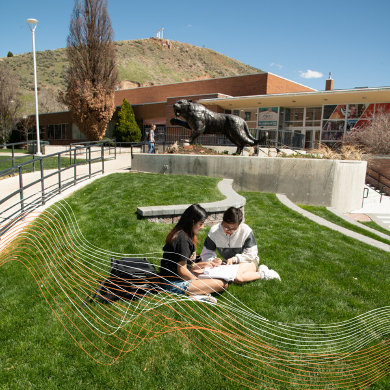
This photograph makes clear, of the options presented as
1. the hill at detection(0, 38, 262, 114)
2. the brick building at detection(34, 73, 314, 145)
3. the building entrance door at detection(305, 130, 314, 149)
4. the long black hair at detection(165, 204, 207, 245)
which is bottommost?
the long black hair at detection(165, 204, 207, 245)

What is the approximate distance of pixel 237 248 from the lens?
4.09 meters

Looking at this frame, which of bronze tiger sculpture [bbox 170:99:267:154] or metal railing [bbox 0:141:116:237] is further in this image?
bronze tiger sculpture [bbox 170:99:267:154]

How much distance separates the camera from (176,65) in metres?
79.0

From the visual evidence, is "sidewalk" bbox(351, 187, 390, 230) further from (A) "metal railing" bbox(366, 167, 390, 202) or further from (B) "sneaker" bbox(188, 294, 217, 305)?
(B) "sneaker" bbox(188, 294, 217, 305)

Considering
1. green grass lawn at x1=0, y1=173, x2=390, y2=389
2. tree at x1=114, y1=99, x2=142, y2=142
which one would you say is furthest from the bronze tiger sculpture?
tree at x1=114, y1=99, x2=142, y2=142

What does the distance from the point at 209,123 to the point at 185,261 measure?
30.5ft

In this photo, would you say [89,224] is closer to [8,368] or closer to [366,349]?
[8,368]

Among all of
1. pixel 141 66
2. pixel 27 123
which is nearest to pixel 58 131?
pixel 27 123

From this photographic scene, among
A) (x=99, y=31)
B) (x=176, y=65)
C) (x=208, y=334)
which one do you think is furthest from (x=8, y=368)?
(x=176, y=65)

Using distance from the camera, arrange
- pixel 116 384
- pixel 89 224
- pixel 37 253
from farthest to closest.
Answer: pixel 89 224 → pixel 37 253 → pixel 116 384

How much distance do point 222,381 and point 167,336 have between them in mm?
671

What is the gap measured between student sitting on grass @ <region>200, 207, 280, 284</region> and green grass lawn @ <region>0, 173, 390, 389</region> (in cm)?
16

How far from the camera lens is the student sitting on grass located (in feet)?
12.5
